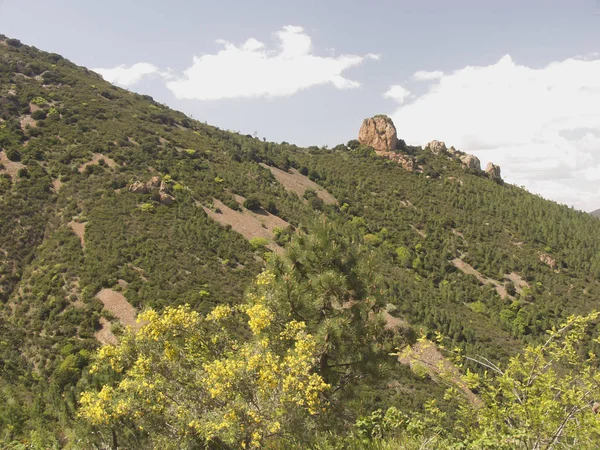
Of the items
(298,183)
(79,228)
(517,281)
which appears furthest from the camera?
(298,183)

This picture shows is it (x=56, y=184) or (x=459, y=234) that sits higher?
(x=459, y=234)

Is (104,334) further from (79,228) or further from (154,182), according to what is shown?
(154,182)

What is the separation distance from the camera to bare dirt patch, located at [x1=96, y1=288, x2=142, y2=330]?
28.8 metres

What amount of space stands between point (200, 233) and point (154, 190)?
10179 mm

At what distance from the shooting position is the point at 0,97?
2333 inches

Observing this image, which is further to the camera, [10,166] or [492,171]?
[492,171]

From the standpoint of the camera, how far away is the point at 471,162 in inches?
3398

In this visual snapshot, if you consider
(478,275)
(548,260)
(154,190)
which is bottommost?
(154,190)

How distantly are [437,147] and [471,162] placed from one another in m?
10.3

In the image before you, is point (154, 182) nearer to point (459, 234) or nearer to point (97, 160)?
point (97, 160)

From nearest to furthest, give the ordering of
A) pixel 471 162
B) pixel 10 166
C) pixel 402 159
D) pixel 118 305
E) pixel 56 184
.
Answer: pixel 118 305, pixel 10 166, pixel 56 184, pixel 402 159, pixel 471 162

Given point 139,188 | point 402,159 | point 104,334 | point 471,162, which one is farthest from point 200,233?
point 471,162

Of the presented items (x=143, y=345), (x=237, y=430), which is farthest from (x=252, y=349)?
(x=143, y=345)

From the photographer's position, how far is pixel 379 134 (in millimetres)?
90125
